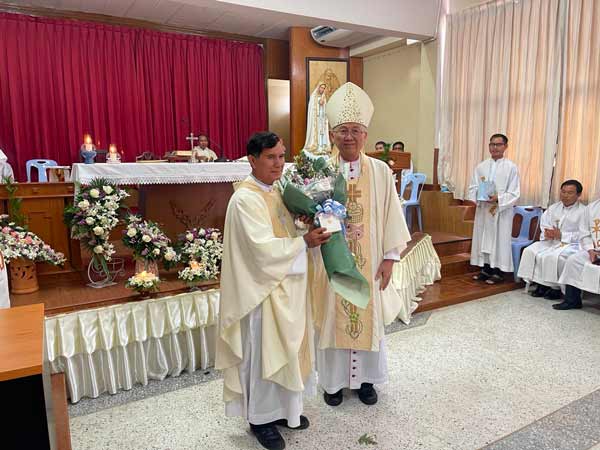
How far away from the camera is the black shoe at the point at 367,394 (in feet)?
8.58

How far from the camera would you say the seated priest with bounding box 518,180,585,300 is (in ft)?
14.9

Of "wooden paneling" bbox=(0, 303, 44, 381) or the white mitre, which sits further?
the white mitre

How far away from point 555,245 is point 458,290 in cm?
114

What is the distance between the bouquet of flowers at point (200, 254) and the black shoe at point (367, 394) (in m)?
1.36

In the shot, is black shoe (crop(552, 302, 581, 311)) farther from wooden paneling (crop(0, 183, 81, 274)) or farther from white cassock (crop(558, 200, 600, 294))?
wooden paneling (crop(0, 183, 81, 274))

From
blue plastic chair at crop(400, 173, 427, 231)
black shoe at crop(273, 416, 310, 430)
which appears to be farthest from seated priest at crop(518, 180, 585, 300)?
black shoe at crop(273, 416, 310, 430)

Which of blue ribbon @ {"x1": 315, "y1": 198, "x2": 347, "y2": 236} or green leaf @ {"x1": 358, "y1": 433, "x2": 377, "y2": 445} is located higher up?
blue ribbon @ {"x1": 315, "y1": 198, "x2": 347, "y2": 236}

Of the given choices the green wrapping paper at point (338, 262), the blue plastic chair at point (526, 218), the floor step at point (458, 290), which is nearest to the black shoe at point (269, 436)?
the green wrapping paper at point (338, 262)

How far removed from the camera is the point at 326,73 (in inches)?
313

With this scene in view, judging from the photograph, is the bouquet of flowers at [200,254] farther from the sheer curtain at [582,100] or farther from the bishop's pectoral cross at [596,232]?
the sheer curtain at [582,100]

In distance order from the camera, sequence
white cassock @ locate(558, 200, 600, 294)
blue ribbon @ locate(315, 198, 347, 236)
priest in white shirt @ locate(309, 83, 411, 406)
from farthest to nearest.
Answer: white cassock @ locate(558, 200, 600, 294)
priest in white shirt @ locate(309, 83, 411, 406)
blue ribbon @ locate(315, 198, 347, 236)

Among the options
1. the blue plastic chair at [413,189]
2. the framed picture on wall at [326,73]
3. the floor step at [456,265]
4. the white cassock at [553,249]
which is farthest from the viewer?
the framed picture on wall at [326,73]

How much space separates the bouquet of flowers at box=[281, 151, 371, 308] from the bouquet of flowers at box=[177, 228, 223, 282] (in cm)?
139

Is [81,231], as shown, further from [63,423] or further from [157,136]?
[157,136]
